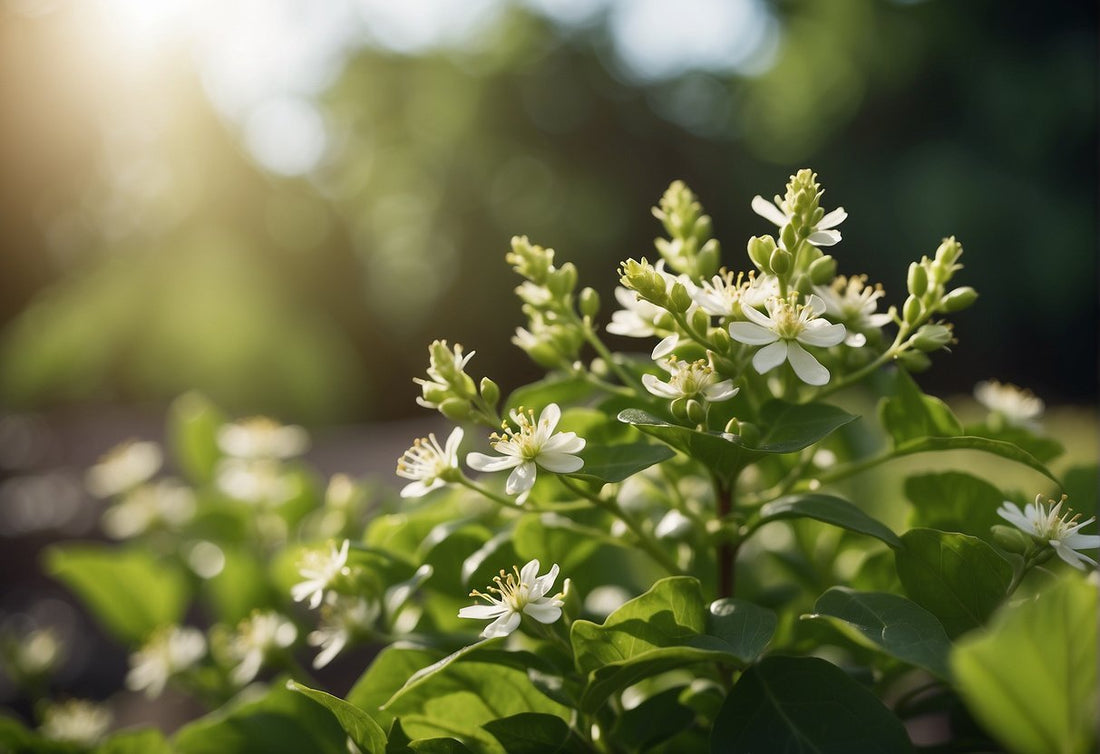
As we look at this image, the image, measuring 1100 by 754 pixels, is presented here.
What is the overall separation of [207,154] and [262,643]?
27.2 feet

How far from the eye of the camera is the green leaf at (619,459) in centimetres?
50

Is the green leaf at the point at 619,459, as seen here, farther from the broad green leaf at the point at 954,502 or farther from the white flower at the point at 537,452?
the broad green leaf at the point at 954,502

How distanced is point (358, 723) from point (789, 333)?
0.34 metres

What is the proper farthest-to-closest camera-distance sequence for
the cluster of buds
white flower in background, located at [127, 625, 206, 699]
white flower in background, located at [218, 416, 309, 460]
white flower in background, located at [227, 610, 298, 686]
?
white flower in background, located at [218, 416, 309, 460]
white flower in background, located at [127, 625, 206, 699]
white flower in background, located at [227, 610, 298, 686]
the cluster of buds

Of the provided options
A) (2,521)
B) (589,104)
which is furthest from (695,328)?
(589,104)

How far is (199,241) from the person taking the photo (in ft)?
26.9

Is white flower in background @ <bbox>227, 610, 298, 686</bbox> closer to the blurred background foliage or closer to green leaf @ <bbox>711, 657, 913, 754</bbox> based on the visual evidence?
green leaf @ <bbox>711, 657, 913, 754</bbox>

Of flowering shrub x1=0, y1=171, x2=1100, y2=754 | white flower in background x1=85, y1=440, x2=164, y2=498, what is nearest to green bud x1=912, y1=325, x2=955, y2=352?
flowering shrub x1=0, y1=171, x2=1100, y2=754

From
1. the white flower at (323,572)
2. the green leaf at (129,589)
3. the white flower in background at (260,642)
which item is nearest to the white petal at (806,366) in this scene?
the white flower at (323,572)

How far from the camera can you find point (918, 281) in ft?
1.94

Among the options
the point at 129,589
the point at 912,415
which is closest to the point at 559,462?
the point at 912,415

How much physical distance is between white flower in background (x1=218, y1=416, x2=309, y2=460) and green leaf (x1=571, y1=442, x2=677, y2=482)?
23.7 inches

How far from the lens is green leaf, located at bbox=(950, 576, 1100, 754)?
327 mm

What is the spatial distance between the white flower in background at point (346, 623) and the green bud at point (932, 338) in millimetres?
418
